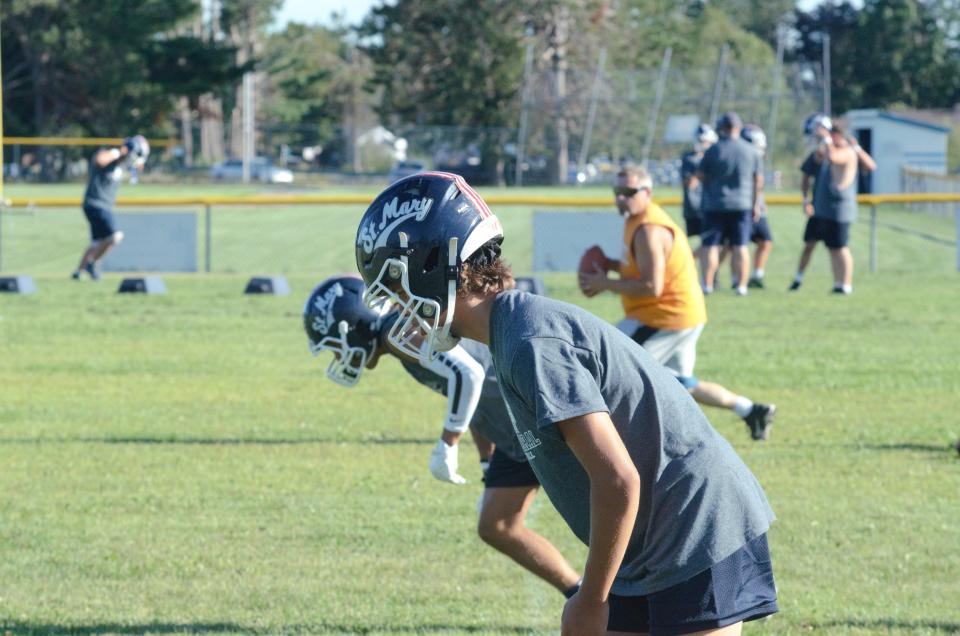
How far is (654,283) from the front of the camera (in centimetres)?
802

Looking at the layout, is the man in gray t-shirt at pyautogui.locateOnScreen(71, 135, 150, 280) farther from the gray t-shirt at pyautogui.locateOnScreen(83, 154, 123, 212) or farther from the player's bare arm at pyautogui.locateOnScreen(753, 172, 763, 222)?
the player's bare arm at pyautogui.locateOnScreen(753, 172, 763, 222)

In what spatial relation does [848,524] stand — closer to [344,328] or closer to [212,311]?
[344,328]

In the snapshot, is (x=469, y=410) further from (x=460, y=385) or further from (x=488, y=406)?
(x=488, y=406)

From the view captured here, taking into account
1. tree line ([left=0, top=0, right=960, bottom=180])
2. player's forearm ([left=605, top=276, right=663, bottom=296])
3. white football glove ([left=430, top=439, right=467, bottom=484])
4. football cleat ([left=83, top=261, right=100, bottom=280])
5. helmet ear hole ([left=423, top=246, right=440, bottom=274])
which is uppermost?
tree line ([left=0, top=0, right=960, bottom=180])

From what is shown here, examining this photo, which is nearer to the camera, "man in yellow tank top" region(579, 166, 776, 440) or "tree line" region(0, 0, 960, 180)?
"man in yellow tank top" region(579, 166, 776, 440)

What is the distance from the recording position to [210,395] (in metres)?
10.8

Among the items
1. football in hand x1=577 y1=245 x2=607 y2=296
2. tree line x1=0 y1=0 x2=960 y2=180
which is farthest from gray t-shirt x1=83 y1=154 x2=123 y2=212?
tree line x1=0 y1=0 x2=960 y2=180

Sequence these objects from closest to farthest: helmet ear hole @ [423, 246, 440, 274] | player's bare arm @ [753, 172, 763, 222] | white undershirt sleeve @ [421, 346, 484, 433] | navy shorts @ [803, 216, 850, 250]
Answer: helmet ear hole @ [423, 246, 440, 274] < white undershirt sleeve @ [421, 346, 484, 433] < navy shorts @ [803, 216, 850, 250] < player's bare arm @ [753, 172, 763, 222]

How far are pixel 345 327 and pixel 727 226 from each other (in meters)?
11.5

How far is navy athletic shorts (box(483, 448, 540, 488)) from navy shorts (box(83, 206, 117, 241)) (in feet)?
45.5

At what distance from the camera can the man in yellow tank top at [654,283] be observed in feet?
26.4

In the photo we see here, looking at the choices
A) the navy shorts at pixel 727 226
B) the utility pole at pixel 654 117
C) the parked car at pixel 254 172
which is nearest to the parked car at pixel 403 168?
the parked car at pixel 254 172

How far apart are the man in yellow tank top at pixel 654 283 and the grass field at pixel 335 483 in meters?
0.75

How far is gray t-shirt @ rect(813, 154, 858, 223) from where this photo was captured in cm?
1678
